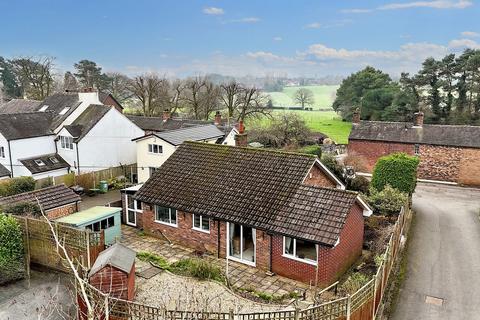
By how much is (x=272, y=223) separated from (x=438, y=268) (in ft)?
26.4

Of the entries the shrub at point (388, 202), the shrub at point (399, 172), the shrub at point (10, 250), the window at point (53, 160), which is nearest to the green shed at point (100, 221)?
the shrub at point (10, 250)

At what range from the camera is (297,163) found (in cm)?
1930

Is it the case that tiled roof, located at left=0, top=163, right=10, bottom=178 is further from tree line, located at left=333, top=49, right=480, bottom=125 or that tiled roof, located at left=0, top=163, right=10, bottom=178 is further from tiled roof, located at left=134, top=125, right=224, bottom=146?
tree line, located at left=333, top=49, right=480, bottom=125

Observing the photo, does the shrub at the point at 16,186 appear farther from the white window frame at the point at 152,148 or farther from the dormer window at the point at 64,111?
the dormer window at the point at 64,111

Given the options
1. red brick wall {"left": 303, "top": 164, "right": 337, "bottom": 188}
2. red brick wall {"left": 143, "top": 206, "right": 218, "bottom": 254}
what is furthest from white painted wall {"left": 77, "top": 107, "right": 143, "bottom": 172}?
red brick wall {"left": 303, "top": 164, "right": 337, "bottom": 188}

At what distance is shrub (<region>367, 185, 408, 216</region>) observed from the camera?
22969 millimetres

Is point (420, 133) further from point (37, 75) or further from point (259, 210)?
point (37, 75)

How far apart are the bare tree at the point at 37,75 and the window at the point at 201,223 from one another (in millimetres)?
54760

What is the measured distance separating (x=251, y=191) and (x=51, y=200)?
9.57 meters

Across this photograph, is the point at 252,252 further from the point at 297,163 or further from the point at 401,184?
the point at 401,184

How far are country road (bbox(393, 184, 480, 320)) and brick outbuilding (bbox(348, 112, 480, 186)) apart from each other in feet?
23.0

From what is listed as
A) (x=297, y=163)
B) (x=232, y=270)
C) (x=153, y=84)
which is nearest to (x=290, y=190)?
(x=297, y=163)

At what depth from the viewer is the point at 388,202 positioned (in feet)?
76.5

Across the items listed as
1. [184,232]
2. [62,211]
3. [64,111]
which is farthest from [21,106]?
[184,232]
